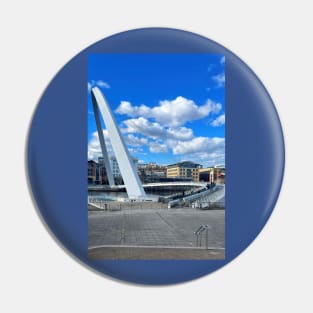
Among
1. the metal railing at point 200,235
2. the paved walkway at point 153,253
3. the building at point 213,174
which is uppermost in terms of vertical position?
the building at point 213,174

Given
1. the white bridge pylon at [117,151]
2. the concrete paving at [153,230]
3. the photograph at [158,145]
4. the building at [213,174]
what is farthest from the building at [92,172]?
the building at [213,174]

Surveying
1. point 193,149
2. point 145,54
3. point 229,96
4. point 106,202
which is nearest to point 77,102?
point 145,54

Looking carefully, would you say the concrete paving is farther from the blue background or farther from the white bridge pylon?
the white bridge pylon

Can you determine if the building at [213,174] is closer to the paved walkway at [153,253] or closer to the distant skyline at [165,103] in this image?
the distant skyline at [165,103]

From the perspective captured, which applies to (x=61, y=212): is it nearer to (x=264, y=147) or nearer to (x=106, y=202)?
(x=106, y=202)

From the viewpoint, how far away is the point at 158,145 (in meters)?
2.32

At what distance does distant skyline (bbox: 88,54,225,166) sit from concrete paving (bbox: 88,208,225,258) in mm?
398

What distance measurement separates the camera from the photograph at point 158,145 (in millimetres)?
2271

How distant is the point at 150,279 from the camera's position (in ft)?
7.54

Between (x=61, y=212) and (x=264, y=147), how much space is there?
1516mm

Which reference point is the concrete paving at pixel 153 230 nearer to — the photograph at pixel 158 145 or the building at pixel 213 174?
the photograph at pixel 158 145

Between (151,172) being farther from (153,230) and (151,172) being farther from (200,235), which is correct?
(200,235)

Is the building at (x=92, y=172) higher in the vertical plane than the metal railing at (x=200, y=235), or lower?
higher

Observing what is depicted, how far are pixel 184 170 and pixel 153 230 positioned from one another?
48 cm
